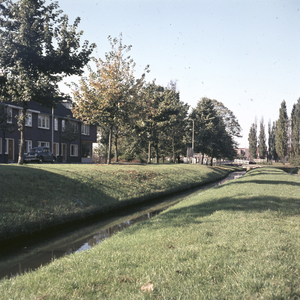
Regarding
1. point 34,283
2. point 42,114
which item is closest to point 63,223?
point 34,283

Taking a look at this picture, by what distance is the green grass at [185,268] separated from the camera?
3814 mm

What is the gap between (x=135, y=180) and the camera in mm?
20422

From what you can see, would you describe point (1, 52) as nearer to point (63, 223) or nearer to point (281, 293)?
point (63, 223)

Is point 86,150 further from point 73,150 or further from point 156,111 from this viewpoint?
point 156,111

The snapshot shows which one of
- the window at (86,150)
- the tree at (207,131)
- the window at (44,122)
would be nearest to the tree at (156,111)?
the tree at (207,131)

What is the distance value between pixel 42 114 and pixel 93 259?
34.8 meters

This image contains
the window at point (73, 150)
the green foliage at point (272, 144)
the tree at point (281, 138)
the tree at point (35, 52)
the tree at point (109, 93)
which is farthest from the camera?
the green foliage at point (272, 144)

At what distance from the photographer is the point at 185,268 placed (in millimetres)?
4574

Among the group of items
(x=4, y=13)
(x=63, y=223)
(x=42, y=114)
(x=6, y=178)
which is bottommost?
(x=63, y=223)

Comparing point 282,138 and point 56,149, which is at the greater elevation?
point 282,138

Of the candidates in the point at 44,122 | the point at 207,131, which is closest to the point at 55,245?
the point at 44,122

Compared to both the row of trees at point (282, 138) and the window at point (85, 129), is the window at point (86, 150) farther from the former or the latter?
the row of trees at point (282, 138)

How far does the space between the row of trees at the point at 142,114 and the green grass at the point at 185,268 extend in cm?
1977

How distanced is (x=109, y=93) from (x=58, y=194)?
14181 millimetres
